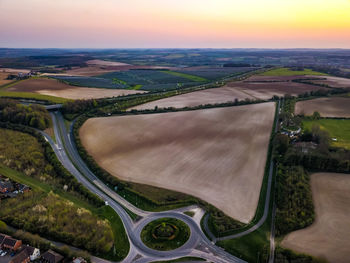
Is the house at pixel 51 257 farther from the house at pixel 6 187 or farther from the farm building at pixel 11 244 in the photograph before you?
the house at pixel 6 187

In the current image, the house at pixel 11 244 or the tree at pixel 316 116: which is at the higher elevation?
the tree at pixel 316 116

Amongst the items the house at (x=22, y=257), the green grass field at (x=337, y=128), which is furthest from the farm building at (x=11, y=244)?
the green grass field at (x=337, y=128)

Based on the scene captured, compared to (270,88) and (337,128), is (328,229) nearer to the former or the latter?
(337,128)

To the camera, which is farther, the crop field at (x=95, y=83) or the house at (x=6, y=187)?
the crop field at (x=95, y=83)

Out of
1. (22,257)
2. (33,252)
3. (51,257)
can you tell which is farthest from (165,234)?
(22,257)

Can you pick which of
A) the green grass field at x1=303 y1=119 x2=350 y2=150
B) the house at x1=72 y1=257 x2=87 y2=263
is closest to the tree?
the green grass field at x1=303 y1=119 x2=350 y2=150
